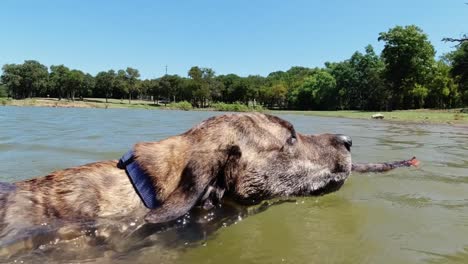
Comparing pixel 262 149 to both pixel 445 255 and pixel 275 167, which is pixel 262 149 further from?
pixel 445 255

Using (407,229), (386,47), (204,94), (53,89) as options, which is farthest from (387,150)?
(53,89)

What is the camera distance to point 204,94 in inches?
4702

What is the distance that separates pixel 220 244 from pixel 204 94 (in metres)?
116

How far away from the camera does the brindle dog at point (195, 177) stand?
3.45 metres

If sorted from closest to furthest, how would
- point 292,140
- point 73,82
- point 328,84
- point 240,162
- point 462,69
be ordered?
point 240,162 < point 292,140 < point 462,69 < point 328,84 < point 73,82

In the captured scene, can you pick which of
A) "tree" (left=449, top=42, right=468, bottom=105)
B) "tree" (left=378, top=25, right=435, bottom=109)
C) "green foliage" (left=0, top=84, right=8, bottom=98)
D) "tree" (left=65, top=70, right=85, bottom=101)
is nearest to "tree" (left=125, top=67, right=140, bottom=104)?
"tree" (left=65, top=70, right=85, bottom=101)

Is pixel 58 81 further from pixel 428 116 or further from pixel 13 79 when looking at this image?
pixel 428 116

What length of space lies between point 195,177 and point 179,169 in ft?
0.68

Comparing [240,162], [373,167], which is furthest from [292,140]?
[373,167]

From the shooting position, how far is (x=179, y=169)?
3.74 m

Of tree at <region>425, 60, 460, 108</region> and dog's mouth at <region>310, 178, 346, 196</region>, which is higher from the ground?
tree at <region>425, 60, 460, 108</region>

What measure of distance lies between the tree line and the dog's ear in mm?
61371

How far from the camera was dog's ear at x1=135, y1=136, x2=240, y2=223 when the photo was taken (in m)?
3.43

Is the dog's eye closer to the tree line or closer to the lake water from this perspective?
the lake water
